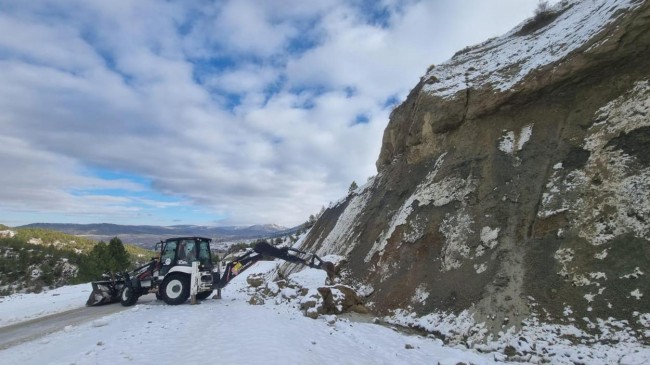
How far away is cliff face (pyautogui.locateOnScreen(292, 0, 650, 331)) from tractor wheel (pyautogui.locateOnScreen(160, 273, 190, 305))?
7207 millimetres

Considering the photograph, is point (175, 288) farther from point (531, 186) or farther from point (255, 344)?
→ point (531, 186)

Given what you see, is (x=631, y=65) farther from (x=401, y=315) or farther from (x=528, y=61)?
(x=401, y=315)

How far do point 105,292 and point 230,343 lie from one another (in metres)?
12.7

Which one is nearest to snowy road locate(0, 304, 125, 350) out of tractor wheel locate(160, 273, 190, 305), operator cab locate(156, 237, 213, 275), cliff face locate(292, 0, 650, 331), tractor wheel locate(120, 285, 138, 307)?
tractor wheel locate(120, 285, 138, 307)

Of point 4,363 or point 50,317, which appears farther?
point 50,317

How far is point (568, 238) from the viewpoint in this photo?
11.0 meters

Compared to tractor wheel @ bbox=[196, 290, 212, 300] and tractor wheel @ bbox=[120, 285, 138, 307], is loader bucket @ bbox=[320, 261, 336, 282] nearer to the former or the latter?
tractor wheel @ bbox=[196, 290, 212, 300]

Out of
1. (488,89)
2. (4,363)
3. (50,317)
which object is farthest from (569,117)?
(50,317)

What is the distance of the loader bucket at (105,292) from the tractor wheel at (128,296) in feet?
4.54

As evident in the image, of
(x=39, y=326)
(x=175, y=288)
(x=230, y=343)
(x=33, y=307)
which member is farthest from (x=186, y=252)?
(x=230, y=343)

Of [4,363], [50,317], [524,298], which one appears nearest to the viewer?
[4,363]

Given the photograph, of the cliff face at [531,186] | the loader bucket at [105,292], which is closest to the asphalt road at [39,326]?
the loader bucket at [105,292]

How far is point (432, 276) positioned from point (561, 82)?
8561 millimetres

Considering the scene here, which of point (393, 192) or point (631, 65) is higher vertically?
point (631, 65)
